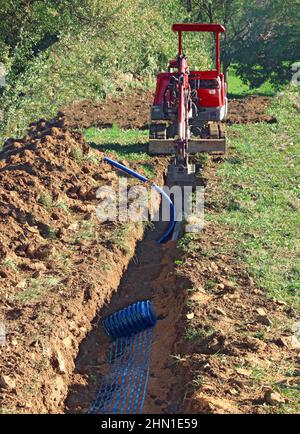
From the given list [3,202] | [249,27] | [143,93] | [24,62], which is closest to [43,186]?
[3,202]

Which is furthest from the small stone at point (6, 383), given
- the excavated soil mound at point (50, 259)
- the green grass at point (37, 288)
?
the green grass at point (37, 288)

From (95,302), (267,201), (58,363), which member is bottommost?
(58,363)

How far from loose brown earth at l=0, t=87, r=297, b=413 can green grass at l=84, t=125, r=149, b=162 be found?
3144 mm

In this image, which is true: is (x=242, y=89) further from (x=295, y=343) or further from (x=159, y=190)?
(x=295, y=343)

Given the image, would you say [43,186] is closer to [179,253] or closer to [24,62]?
[179,253]

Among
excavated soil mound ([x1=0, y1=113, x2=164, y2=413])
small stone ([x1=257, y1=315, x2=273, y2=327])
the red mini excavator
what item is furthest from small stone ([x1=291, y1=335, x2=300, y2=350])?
the red mini excavator

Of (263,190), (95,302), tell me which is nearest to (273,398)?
(95,302)

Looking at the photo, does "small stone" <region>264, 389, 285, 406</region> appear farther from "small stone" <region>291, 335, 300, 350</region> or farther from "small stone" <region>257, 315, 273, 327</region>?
"small stone" <region>257, 315, 273, 327</region>

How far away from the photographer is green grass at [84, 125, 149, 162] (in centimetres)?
2047

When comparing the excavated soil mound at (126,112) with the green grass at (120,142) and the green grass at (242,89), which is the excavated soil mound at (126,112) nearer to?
the green grass at (120,142)

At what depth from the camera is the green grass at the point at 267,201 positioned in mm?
12875

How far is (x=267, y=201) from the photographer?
16750 millimetres

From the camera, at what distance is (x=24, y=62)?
2067 centimetres

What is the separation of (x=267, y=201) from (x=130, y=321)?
578 cm
